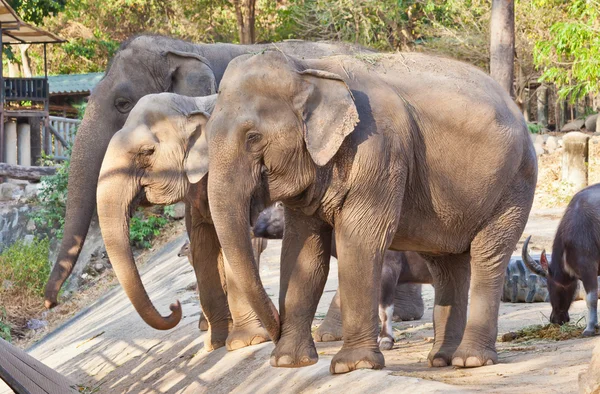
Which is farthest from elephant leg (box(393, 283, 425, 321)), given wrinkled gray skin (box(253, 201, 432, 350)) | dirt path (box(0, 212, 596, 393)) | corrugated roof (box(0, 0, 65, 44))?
corrugated roof (box(0, 0, 65, 44))

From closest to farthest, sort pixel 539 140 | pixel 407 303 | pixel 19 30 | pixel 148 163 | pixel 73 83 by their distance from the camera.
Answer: pixel 148 163
pixel 407 303
pixel 539 140
pixel 19 30
pixel 73 83

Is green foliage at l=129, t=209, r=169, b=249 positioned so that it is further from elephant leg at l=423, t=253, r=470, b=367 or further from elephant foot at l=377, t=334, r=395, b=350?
elephant leg at l=423, t=253, r=470, b=367

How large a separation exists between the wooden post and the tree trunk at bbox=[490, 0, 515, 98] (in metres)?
3.76

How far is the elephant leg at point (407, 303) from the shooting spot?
32.5ft

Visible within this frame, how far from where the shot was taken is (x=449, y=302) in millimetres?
7473

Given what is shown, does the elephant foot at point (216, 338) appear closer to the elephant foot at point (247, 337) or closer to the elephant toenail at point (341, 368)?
the elephant foot at point (247, 337)

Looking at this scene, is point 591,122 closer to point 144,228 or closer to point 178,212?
point 178,212

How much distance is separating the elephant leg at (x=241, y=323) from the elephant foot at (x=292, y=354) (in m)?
1.37

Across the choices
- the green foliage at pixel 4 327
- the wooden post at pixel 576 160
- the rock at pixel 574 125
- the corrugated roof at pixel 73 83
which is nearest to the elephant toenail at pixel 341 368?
the green foliage at pixel 4 327

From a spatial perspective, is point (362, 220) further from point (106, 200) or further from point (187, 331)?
point (187, 331)

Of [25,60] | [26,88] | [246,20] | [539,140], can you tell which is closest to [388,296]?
[539,140]

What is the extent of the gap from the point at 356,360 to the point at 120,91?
4.40m

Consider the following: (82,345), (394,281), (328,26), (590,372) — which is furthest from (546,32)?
(590,372)

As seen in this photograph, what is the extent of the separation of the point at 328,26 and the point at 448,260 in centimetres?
2273
